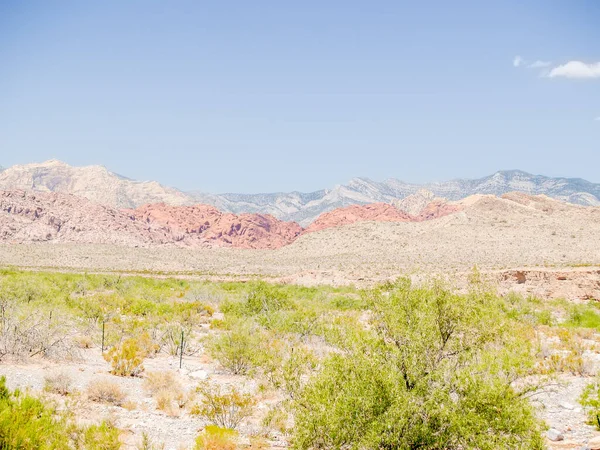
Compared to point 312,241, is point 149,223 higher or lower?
higher

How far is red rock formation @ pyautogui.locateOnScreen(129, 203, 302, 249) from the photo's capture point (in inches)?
4245

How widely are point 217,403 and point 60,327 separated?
5.76 meters

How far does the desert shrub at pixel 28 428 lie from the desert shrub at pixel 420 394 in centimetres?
310

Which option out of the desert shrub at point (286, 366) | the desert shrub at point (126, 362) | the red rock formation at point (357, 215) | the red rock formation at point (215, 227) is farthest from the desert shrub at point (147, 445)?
the red rock formation at point (357, 215)

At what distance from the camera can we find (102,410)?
8.14m

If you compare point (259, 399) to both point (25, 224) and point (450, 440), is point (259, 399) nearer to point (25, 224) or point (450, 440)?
point (450, 440)

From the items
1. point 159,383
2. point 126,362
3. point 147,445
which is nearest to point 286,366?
point 147,445

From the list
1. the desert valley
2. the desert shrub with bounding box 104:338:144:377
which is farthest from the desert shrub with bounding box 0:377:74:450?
the desert shrub with bounding box 104:338:144:377

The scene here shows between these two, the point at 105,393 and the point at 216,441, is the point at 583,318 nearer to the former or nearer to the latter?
the point at 216,441

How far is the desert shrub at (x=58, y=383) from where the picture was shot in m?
8.58

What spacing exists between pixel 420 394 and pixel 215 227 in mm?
110172

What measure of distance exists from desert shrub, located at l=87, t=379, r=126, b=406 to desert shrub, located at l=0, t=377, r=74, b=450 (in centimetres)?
238

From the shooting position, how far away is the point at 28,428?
5496 millimetres

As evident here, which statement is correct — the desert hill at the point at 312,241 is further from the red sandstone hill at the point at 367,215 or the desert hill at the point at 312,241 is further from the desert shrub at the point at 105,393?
the desert shrub at the point at 105,393
